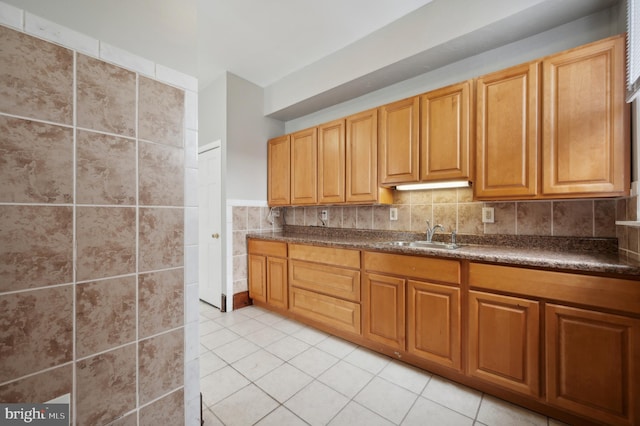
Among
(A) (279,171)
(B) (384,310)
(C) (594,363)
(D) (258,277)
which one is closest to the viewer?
(C) (594,363)

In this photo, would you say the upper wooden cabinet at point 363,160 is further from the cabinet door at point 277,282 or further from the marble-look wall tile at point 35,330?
the marble-look wall tile at point 35,330

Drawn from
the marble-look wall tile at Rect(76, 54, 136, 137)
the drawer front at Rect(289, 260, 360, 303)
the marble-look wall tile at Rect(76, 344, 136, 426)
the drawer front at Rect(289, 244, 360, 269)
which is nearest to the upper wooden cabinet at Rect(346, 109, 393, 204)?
the drawer front at Rect(289, 244, 360, 269)

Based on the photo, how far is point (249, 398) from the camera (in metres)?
1.60

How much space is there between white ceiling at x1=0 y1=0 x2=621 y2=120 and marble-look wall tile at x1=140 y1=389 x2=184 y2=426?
1.40 m

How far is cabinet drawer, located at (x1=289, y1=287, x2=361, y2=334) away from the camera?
2.23 meters

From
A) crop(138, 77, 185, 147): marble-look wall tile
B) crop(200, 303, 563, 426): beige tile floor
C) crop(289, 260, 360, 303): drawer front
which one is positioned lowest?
crop(200, 303, 563, 426): beige tile floor

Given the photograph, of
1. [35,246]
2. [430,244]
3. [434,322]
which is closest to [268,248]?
[430,244]

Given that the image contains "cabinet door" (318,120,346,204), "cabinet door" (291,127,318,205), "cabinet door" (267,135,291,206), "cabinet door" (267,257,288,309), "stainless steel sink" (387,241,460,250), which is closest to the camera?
"stainless steel sink" (387,241,460,250)

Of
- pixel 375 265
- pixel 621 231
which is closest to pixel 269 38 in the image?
pixel 375 265

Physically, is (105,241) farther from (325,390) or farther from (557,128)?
(557,128)

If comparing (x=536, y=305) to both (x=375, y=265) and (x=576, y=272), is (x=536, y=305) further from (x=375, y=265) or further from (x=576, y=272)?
(x=375, y=265)

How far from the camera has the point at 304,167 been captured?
9.87 feet

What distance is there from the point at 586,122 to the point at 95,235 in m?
2.54

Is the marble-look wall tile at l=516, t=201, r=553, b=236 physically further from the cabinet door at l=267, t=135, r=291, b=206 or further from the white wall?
the cabinet door at l=267, t=135, r=291, b=206
